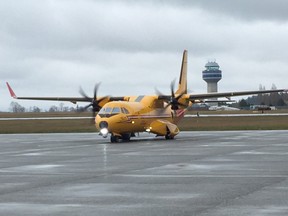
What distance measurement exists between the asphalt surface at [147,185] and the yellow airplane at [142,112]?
42.4ft

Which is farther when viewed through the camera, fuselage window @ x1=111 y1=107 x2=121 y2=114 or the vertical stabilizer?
the vertical stabilizer

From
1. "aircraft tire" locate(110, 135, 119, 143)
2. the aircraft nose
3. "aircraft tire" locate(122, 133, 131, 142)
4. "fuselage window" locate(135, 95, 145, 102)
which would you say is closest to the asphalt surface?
the aircraft nose

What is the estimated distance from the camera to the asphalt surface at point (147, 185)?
11.5m

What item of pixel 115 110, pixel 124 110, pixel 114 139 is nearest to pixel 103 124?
pixel 115 110

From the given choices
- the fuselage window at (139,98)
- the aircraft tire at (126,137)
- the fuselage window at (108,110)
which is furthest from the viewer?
the fuselage window at (139,98)

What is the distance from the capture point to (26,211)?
11.4m

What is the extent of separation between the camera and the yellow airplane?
1480 inches

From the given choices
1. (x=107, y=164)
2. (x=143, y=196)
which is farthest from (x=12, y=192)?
(x=107, y=164)

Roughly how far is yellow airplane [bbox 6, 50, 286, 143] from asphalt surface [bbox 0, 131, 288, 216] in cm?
1294

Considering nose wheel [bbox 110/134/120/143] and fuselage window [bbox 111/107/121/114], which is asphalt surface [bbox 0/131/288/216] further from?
nose wheel [bbox 110/134/120/143]

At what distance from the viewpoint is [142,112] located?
1576 inches

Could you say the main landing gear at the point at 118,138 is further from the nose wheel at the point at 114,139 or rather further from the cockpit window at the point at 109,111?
the cockpit window at the point at 109,111

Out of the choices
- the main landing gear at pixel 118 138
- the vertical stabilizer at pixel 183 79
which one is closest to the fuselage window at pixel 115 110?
the main landing gear at pixel 118 138

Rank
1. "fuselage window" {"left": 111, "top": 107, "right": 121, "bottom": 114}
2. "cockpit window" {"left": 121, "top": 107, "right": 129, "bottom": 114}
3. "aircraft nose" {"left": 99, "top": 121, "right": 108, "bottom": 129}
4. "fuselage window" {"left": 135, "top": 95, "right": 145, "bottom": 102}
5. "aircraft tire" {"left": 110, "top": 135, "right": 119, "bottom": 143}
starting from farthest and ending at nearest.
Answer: "fuselage window" {"left": 135, "top": 95, "right": 145, "bottom": 102}, "cockpit window" {"left": 121, "top": 107, "right": 129, "bottom": 114}, "aircraft tire" {"left": 110, "top": 135, "right": 119, "bottom": 143}, "fuselage window" {"left": 111, "top": 107, "right": 121, "bottom": 114}, "aircraft nose" {"left": 99, "top": 121, "right": 108, "bottom": 129}
